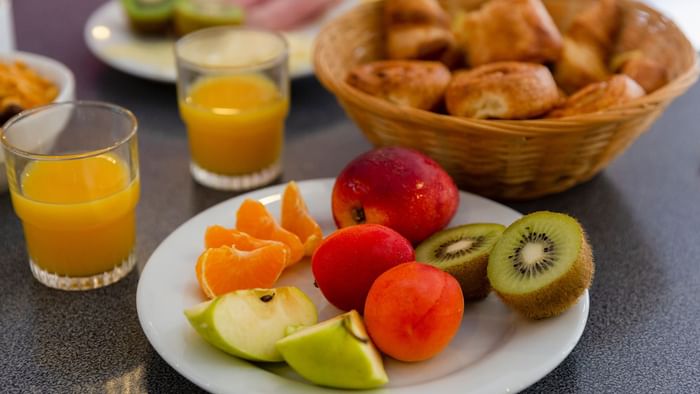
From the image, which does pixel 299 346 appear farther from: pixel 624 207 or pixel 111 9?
pixel 111 9

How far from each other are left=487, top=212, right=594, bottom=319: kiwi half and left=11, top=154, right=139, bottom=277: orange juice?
462 millimetres

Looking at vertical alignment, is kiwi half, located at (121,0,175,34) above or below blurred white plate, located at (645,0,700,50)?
above

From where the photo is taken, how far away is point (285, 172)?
4.43 feet

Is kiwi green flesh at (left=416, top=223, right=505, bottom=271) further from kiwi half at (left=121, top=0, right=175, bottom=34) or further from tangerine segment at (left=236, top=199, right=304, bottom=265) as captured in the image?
kiwi half at (left=121, top=0, right=175, bottom=34)

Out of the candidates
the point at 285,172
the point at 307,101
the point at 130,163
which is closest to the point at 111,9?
the point at 307,101

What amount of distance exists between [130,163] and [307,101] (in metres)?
0.59

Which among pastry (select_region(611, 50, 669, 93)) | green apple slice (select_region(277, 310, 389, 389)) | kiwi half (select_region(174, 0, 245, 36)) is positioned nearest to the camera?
green apple slice (select_region(277, 310, 389, 389))

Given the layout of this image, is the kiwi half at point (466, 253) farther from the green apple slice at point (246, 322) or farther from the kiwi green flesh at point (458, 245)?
the green apple slice at point (246, 322)

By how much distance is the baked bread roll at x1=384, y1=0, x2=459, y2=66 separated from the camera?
1378 mm

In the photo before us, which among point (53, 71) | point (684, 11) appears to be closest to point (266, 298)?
point (53, 71)

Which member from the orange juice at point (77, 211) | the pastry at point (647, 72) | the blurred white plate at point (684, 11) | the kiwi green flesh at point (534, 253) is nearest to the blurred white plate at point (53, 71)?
the orange juice at point (77, 211)

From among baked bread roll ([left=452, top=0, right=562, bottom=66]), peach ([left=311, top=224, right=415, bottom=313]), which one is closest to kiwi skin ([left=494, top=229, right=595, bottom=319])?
peach ([left=311, top=224, right=415, bottom=313])

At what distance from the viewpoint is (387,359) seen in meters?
0.87

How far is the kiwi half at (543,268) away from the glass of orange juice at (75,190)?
0.47 meters
